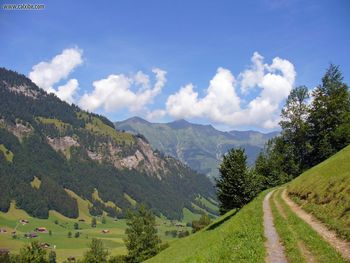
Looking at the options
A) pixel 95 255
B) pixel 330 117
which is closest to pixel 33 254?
pixel 95 255

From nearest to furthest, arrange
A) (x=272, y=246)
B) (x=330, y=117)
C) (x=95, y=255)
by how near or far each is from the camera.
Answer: (x=272, y=246), (x=330, y=117), (x=95, y=255)

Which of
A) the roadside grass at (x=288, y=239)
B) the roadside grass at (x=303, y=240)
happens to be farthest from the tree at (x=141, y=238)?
the roadside grass at (x=303, y=240)

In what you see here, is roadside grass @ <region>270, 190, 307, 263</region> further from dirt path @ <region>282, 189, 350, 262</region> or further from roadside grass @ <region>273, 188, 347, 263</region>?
dirt path @ <region>282, 189, 350, 262</region>

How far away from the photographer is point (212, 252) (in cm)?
2361

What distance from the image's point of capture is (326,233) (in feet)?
93.6

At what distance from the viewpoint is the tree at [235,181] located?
185ft

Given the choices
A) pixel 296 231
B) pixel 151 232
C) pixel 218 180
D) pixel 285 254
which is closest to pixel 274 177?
pixel 151 232

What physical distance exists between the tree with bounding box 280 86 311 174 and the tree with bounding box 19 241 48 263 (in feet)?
243

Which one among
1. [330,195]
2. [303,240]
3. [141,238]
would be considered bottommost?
[141,238]

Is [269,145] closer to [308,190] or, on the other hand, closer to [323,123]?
[323,123]

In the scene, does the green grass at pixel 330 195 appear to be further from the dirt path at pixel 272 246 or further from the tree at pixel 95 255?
the tree at pixel 95 255

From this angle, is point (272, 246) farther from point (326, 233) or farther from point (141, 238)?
point (141, 238)

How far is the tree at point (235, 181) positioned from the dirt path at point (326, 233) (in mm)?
13020

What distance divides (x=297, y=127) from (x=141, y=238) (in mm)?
52796
